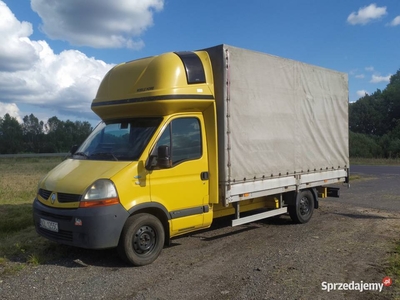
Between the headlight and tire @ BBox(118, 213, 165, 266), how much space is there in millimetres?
458

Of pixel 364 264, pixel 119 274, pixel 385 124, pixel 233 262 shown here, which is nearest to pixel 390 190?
pixel 364 264

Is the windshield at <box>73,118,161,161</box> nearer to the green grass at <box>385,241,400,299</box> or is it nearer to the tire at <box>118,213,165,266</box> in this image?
the tire at <box>118,213,165,266</box>

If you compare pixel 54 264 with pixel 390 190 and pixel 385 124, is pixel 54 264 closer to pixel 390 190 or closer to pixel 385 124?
pixel 390 190

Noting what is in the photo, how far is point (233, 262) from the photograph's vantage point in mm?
5934

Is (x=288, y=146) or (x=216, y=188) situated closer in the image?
(x=216, y=188)

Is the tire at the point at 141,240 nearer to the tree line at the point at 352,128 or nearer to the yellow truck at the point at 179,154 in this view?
the yellow truck at the point at 179,154

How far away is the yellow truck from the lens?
217 inches

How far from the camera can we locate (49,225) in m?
5.74

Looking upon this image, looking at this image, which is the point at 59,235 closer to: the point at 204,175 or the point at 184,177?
the point at 184,177

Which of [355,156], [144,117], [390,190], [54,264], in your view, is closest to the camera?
[54,264]

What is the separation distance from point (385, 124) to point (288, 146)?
5883 cm

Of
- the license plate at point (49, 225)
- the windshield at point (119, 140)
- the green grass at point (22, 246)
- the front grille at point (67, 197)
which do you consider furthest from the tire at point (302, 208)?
the license plate at point (49, 225)

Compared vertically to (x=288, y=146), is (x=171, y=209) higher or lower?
lower

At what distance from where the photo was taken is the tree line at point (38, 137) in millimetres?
62188
